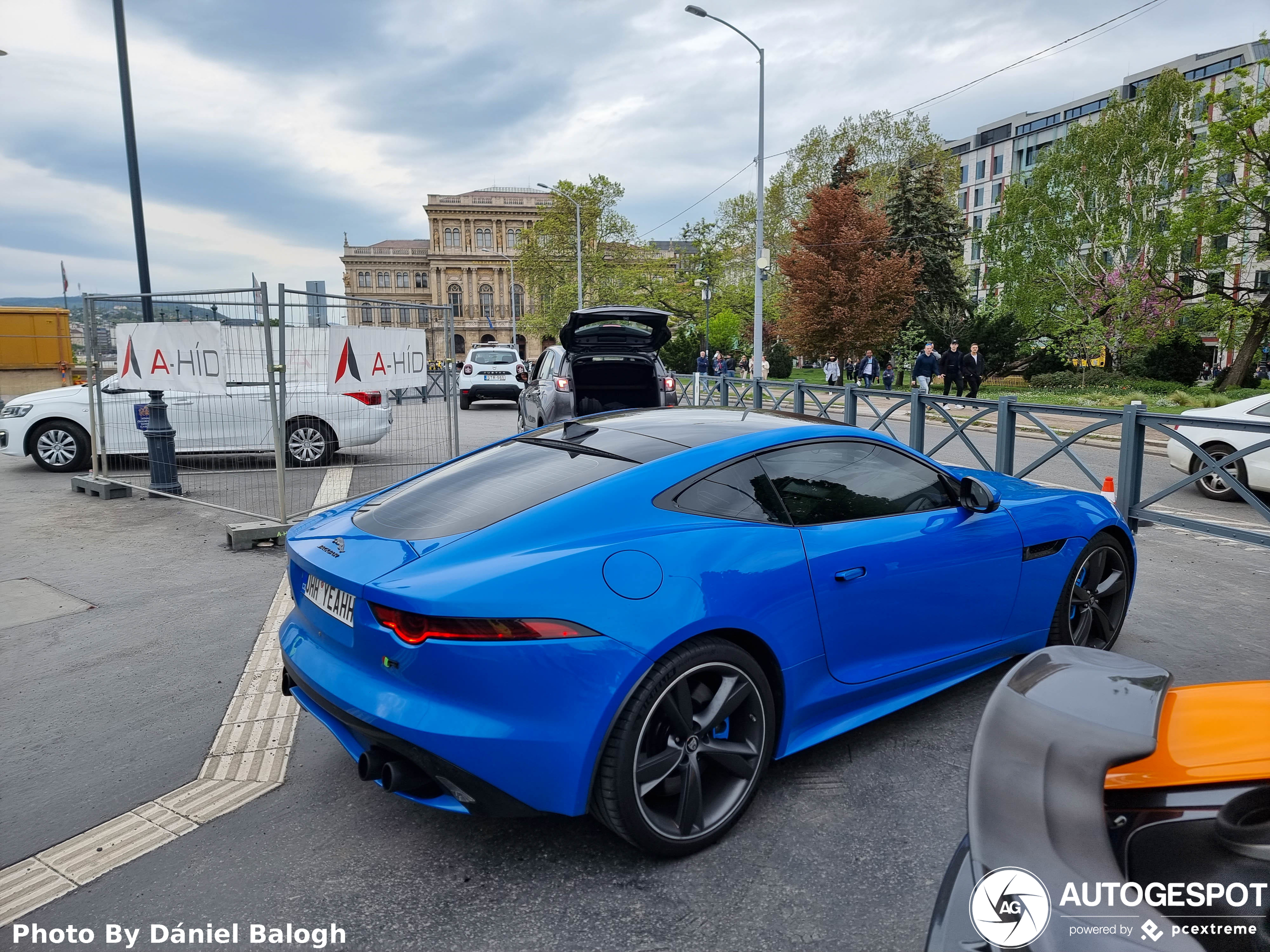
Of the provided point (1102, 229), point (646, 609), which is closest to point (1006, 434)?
point (646, 609)

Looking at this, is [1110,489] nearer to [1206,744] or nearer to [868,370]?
[1206,744]

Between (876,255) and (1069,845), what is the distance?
39.0 meters

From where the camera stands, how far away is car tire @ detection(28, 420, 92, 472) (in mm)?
11594

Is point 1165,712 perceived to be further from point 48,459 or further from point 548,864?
point 48,459

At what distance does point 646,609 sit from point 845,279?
36.0m

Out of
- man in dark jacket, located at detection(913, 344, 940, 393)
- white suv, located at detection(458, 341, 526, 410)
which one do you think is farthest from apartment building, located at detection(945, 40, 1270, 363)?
white suv, located at detection(458, 341, 526, 410)

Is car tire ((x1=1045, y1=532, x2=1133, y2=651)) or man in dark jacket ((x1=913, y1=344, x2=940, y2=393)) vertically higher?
man in dark jacket ((x1=913, y1=344, x2=940, y2=393))

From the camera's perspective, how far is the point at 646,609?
2.51 meters

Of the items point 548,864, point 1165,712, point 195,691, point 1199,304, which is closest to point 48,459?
point 195,691

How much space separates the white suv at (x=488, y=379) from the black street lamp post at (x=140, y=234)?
44.4 feet

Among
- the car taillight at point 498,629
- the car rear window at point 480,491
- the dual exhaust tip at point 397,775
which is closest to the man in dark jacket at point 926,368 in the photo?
the car rear window at point 480,491

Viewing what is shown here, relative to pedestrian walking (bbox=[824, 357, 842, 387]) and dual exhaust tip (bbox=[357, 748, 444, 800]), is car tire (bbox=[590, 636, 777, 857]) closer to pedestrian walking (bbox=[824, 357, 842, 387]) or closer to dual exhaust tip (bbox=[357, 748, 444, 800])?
dual exhaust tip (bbox=[357, 748, 444, 800])

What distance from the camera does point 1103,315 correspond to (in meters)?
33.6

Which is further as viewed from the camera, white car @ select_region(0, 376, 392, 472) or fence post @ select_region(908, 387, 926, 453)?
fence post @ select_region(908, 387, 926, 453)
